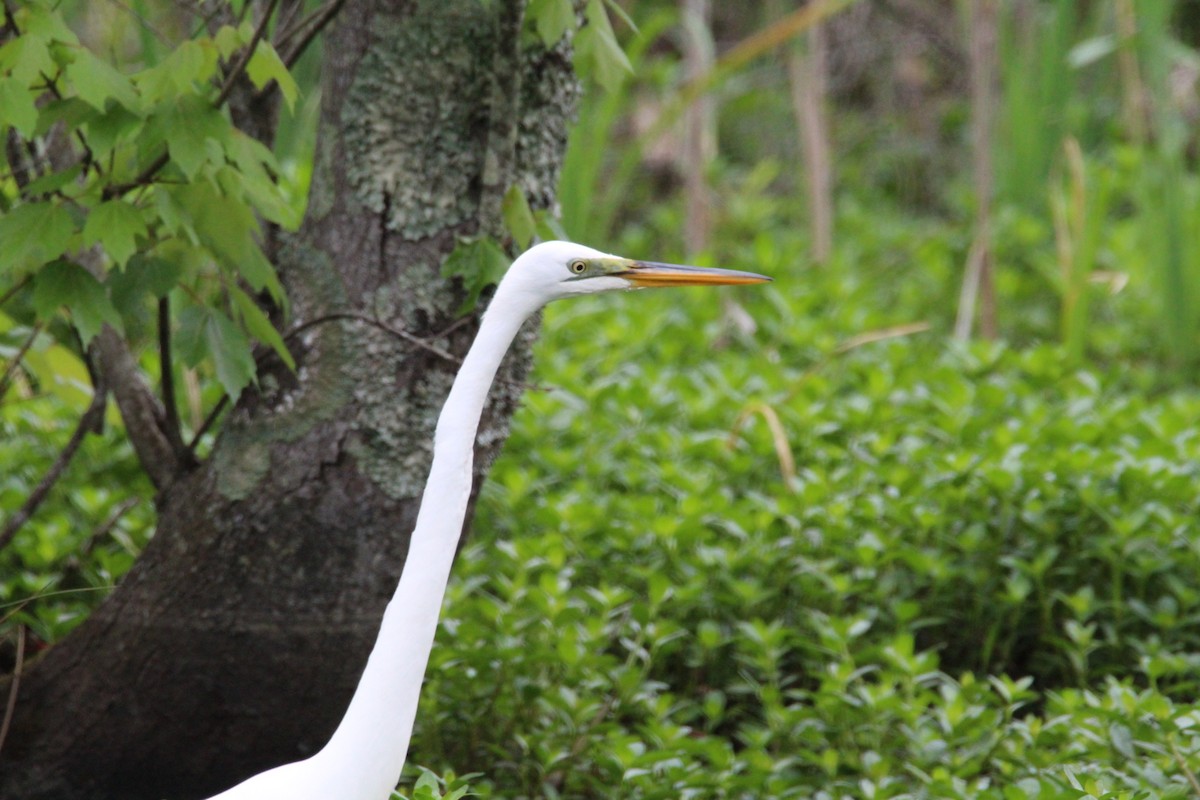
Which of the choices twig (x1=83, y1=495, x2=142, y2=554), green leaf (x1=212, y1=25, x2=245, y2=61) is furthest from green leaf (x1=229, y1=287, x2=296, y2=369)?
twig (x1=83, y1=495, x2=142, y2=554)

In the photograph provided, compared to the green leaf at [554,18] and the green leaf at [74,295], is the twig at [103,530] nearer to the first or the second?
the green leaf at [74,295]

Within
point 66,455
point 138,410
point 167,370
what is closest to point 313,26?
point 167,370

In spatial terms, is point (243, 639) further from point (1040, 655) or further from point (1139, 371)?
point (1139, 371)

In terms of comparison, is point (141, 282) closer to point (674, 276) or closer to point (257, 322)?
point (257, 322)

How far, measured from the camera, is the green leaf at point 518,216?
202 centimetres

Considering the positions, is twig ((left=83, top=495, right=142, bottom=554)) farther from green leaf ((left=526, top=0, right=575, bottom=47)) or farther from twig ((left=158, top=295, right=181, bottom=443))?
green leaf ((left=526, top=0, right=575, bottom=47))

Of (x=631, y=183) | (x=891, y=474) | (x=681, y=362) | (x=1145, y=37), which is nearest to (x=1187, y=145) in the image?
(x=631, y=183)

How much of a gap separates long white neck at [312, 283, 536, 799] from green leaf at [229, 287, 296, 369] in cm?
51

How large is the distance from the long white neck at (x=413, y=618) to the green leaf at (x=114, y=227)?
20.3 inches

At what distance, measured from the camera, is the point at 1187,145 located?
6891 millimetres

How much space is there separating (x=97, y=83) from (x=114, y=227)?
19cm

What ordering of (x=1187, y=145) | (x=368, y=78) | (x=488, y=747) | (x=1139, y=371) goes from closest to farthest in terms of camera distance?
(x=368, y=78), (x=488, y=747), (x=1139, y=371), (x=1187, y=145)

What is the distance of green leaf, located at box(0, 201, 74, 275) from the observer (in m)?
1.73

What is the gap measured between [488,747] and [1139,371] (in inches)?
112
